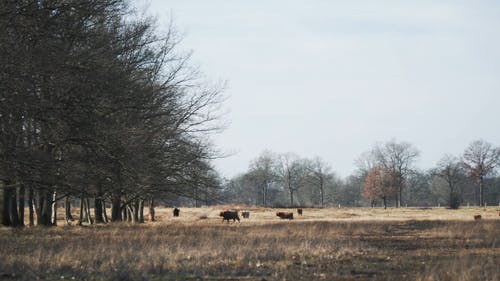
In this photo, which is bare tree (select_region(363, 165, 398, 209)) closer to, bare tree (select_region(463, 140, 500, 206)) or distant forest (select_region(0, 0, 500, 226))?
bare tree (select_region(463, 140, 500, 206))

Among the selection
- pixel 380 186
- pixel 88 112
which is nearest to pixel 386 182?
pixel 380 186

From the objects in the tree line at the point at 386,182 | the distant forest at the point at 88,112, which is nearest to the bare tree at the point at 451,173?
the tree line at the point at 386,182

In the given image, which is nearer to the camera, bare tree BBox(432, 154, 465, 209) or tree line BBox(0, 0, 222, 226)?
tree line BBox(0, 0, 222, 226)

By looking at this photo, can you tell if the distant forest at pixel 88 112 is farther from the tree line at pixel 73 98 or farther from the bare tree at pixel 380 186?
the bare tree at pixel 380 186

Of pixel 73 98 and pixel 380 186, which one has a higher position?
pixel 73 98

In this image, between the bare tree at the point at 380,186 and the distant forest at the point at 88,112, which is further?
the bare tree at the point at 380,186

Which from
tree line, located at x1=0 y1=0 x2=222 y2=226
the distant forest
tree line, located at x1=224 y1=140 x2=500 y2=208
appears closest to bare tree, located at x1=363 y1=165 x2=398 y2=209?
tree line, located at x1=224 y1=140 x2=500 y2=208

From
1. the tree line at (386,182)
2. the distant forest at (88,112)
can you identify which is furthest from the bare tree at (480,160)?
the distant forest at (88,112)

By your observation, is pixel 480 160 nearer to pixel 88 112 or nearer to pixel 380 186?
pixel 380 186

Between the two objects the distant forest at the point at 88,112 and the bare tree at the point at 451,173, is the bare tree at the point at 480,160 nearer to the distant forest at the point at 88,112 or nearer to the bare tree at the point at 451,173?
Answer: the bare tree at the point at 451,173

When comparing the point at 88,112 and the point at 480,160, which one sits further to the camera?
the point at 480,160

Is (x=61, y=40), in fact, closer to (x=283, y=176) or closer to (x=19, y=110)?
(x=19, y=110)

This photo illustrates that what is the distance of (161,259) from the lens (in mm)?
12680

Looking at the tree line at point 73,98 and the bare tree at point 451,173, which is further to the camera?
the bare tree at point 451,173
